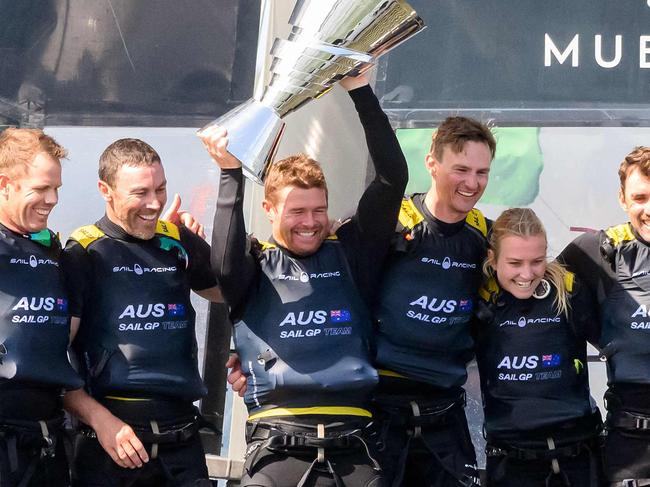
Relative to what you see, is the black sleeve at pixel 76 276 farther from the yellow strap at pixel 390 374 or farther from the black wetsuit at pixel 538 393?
the black wetsuit at pixel 538 393

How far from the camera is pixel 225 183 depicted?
3316mm

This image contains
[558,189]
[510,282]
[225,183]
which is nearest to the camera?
[225,183]

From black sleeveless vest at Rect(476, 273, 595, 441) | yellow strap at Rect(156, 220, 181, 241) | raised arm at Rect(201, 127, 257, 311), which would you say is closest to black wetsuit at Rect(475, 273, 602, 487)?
black sleeveless vest at Rect(476, 273, 595, 441)

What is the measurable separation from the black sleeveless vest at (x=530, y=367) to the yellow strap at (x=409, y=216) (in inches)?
14.3

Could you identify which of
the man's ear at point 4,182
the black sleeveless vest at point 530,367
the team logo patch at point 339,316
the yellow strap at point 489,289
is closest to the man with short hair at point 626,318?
the black sleeveless vest at point 530,367

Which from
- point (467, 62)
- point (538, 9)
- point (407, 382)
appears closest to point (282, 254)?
point (407, 382)

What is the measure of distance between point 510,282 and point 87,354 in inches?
57.1

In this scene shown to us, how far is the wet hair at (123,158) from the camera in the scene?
3527mm

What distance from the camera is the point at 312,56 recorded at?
3.00 m

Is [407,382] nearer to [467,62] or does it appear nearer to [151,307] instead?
[151,307]

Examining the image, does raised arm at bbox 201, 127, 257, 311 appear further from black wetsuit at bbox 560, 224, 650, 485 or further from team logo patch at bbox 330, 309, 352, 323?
black wetsuit at bbox 560, 224, 650, 485

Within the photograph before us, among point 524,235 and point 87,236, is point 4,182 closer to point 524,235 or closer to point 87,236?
point 87,236

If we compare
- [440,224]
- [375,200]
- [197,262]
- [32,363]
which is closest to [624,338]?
[440,224]

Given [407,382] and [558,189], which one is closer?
[407,382]
